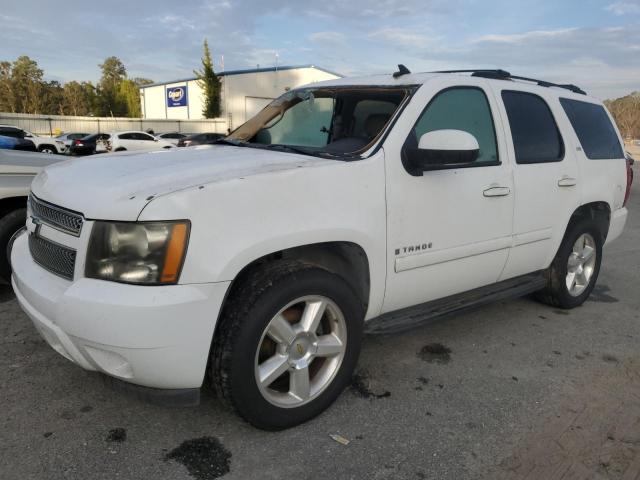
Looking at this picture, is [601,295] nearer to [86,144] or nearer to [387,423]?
[387,423]

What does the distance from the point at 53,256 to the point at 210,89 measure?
4303 cm

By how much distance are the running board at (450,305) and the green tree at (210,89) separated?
41.9 metres

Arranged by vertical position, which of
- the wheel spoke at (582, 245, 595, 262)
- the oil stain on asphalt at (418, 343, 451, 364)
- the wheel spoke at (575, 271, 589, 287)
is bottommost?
the oil stain on asphalt at (418, 343, 451, 364)

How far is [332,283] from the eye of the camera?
103 inches

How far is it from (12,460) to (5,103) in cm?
7652

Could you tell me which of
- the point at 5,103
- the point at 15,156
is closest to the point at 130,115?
the point at 5,103

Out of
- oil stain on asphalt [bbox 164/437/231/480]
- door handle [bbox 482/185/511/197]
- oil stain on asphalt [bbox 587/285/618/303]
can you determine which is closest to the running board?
door handle [bbox 482/185/511/197]

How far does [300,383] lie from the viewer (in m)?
2.65

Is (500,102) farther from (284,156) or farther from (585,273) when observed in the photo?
(585,273)

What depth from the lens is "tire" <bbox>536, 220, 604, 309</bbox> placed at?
4285mm

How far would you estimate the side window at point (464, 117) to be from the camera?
124 inches

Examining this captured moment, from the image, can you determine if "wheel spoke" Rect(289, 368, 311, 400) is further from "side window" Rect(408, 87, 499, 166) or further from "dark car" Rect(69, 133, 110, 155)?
"dark car" Rect(69, 133, 110, 155)

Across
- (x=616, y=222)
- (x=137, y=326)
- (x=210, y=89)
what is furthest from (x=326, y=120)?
(x=210, y=89)

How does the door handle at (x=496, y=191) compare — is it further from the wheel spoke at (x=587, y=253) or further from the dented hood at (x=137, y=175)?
the wheel spoke at (x=587, y=253)
